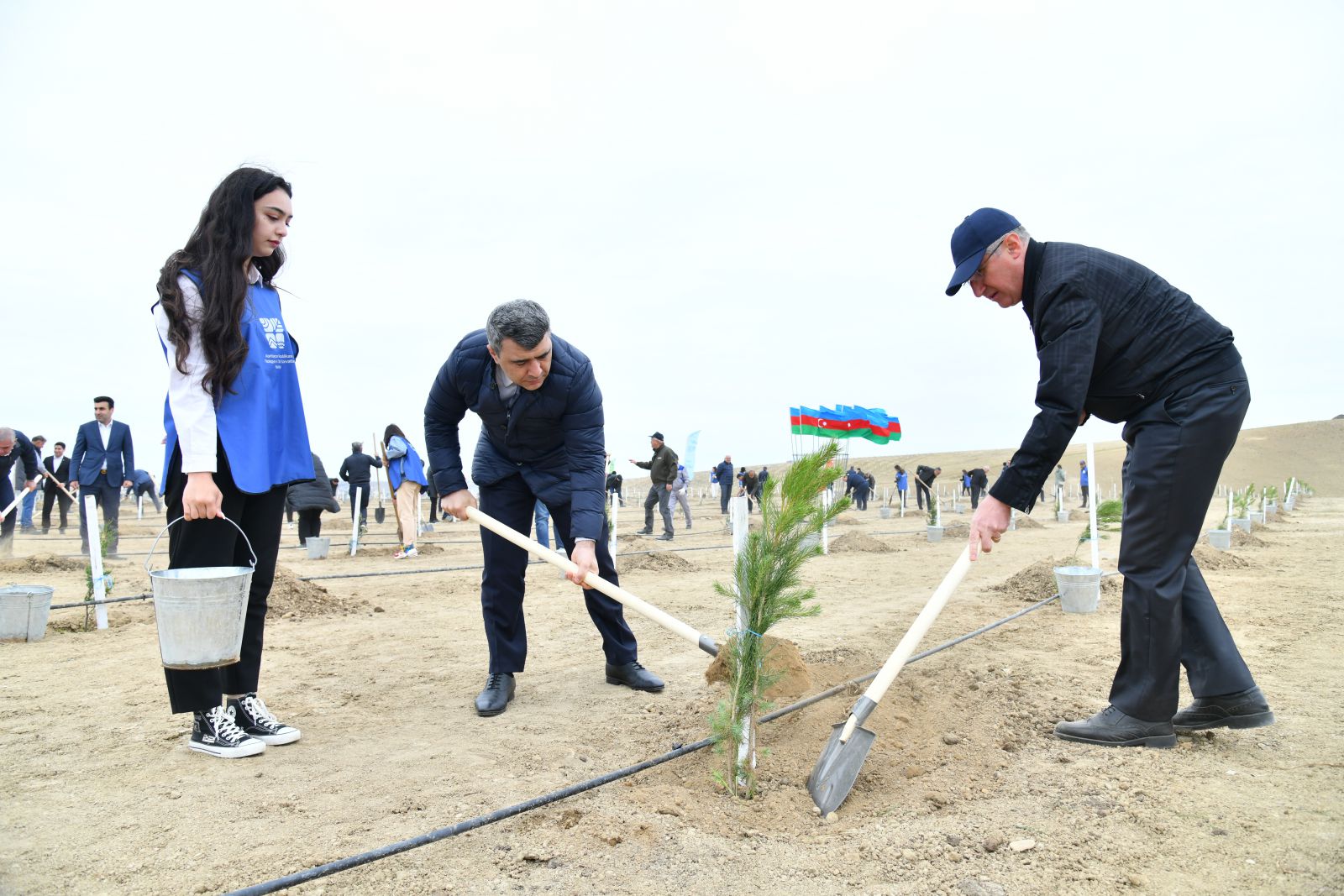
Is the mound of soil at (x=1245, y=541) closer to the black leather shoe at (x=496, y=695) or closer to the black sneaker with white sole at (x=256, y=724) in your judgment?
the black leather shoe at (x=496, y=695)

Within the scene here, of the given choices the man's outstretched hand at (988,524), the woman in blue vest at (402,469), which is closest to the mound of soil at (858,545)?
the woman in blue vest at (402,469)

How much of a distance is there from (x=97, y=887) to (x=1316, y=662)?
5.83 metres

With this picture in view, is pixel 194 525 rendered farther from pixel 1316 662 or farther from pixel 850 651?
pixel 1316 662

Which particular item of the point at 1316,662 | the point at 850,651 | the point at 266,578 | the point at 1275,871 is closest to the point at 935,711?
the point at 850,651

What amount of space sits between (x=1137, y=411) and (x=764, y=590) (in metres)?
1.66

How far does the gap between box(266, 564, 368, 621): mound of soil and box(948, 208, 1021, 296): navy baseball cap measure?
6192 mm

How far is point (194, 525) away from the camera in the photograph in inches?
127

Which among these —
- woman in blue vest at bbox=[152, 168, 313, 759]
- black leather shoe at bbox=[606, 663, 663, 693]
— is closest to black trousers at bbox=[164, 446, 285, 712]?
woman in blue vest at bbox=[152, 168, 313, 759]

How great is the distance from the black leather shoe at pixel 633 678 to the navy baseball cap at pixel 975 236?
2.62 m

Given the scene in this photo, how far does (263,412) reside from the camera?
10.7ft

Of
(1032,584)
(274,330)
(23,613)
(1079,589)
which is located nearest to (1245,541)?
(1032,584)

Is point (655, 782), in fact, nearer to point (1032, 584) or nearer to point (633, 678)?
point (633, 678)

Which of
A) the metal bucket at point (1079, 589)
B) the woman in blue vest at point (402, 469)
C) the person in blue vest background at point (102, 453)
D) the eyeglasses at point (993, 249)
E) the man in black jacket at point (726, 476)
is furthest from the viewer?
the man in black jacket at point (726, 476)

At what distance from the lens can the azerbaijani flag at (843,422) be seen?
1429 cm
